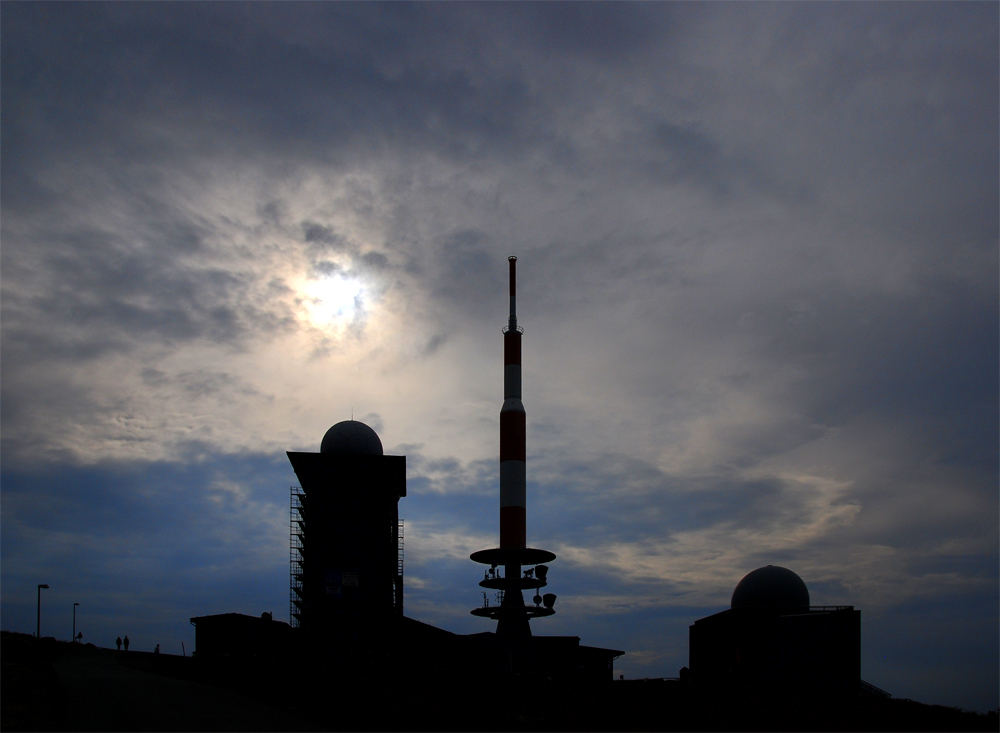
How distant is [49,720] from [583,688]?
16010 millimetres

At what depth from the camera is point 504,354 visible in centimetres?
5022

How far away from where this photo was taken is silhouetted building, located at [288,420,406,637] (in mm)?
46875

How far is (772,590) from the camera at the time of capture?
4228 centimetres

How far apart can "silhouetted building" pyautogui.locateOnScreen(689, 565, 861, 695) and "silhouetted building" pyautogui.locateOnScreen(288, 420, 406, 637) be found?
1870cm

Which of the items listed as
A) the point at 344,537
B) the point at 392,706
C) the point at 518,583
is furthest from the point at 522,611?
the point at 392,706

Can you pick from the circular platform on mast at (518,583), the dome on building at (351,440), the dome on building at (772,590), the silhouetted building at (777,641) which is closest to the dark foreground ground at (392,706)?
the silhouetted building at (777,641)

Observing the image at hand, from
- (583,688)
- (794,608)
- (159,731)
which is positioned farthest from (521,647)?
(159,731)

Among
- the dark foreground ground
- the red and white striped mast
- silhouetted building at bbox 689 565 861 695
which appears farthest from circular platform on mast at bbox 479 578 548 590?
the dark foreground ground

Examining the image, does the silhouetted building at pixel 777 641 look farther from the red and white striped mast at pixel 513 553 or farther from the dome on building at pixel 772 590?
the red and white striped mast at pixel 513 553

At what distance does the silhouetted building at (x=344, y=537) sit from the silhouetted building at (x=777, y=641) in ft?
61.4

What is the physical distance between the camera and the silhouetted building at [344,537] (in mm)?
46875

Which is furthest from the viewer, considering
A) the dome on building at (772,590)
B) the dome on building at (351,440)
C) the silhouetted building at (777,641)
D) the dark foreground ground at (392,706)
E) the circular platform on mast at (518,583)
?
the dome on building at (351,440)

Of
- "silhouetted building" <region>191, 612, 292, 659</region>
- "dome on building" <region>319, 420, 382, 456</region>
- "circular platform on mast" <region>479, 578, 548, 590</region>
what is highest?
"dome on building" <region>319, 420, 382, 456</region>

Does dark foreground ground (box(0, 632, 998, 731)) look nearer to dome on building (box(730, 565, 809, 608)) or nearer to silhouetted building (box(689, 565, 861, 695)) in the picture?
silhouetted building (box(689, 565, 861, 695))
